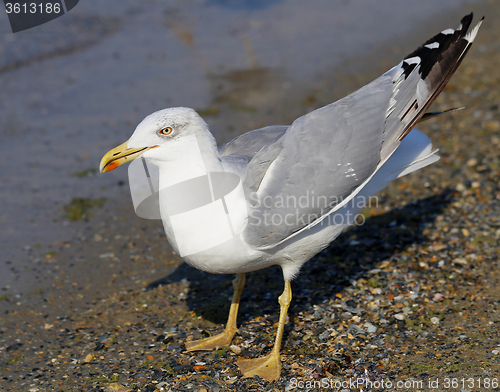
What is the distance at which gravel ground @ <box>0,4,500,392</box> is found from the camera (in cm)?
392

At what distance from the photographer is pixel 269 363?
13.1 ft

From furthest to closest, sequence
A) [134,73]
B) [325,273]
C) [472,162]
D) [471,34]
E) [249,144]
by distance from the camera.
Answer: [134,73] → [472,162] → [325,273] → [249,144] → [471,34]

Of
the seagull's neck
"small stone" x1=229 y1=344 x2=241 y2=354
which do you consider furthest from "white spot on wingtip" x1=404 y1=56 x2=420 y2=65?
"small stone" x1=229 y1=344 x2=241 y2=354

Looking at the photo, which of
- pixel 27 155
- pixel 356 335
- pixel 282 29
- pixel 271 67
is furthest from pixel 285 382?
Result: pixel 282 29

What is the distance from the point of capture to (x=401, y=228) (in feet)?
18.9

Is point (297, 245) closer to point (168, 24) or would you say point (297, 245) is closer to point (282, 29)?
point (282, 29)

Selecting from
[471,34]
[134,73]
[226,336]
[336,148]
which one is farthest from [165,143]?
[134,73]

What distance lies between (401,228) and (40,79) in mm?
7355

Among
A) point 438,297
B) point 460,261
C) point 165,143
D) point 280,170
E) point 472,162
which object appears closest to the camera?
point 165,143

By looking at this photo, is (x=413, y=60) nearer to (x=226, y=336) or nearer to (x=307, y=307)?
(x=307, y=307)

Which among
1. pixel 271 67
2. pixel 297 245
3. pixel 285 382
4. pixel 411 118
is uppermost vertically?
pixel 411 118

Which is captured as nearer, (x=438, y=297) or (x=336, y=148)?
(x=336, y=148)

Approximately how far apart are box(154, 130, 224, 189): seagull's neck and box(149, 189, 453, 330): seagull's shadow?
1649mm

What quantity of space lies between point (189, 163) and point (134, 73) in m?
7.04
